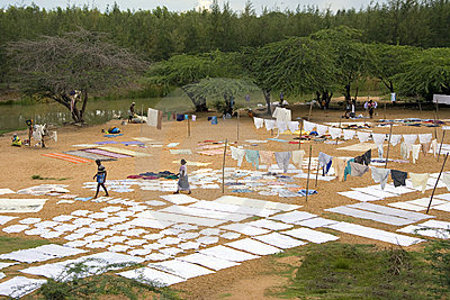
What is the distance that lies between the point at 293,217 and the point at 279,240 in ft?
5.24

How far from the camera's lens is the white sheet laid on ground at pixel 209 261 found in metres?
8.34

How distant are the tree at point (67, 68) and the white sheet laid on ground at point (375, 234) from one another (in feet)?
69.4

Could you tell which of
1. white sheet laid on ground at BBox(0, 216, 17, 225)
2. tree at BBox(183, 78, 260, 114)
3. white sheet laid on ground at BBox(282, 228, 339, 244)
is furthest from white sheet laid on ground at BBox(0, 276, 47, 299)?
tree at BBox(183, 78, 260, 114)

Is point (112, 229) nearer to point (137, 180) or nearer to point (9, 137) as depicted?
point (137, 180)

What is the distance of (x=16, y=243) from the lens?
938cm

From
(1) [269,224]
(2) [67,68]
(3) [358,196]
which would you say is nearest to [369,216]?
(3) [358,196]

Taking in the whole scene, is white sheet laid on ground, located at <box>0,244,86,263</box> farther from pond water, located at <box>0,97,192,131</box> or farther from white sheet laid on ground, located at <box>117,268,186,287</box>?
pond water, located at <box>0,97,192,131</box>

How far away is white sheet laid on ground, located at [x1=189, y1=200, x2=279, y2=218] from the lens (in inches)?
451

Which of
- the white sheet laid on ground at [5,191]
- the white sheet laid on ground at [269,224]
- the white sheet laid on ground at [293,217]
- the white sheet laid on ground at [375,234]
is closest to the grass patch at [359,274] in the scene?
the white sheet laid on ground at [375,234]

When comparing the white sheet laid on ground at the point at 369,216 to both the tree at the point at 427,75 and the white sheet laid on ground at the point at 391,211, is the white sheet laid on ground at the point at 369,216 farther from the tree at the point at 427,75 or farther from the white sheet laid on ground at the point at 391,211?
the tree at the point at 427,75

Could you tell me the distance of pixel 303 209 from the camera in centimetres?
1188

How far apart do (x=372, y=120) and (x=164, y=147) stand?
560 inches

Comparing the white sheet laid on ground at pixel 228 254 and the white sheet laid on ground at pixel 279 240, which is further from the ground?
the white sheet laid on ground at pixel 279 240

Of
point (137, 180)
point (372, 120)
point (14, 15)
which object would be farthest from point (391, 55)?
point (14, 15)
